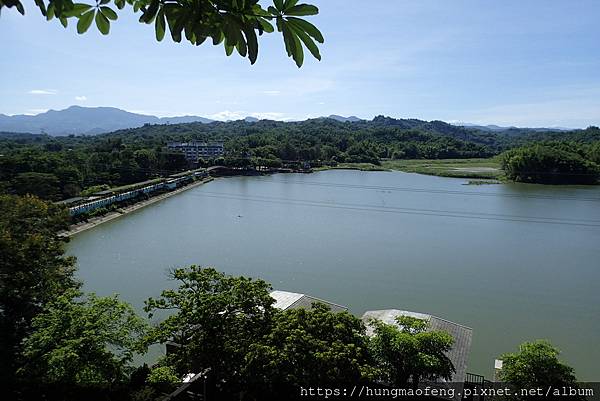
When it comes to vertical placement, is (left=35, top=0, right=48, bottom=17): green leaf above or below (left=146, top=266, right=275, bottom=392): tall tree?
above

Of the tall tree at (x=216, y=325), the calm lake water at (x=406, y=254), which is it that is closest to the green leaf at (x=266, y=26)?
the tall tree at (x=216, y=325)

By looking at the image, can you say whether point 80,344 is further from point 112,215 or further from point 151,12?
point 112,215

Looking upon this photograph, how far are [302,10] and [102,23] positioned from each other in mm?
357

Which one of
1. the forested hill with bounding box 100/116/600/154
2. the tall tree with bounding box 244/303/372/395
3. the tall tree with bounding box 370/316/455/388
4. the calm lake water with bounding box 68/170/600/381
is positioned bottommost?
the calm lake water with bounding box 68/170/600/381

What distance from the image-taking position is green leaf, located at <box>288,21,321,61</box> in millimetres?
590

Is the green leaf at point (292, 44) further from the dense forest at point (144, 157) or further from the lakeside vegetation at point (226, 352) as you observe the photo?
the dense forest at point (144, 157)

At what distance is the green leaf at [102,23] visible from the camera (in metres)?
0.69

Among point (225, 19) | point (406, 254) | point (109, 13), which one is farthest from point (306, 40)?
point (406, 254)

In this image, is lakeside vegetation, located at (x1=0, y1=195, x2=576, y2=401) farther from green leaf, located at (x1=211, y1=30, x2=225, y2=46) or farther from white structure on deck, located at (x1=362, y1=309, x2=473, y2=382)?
green leaf, located at (x1=211, y1=30, x2=225, y2=46)

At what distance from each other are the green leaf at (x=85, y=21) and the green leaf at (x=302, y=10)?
340 millimetres

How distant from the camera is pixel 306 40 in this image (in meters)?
0.60

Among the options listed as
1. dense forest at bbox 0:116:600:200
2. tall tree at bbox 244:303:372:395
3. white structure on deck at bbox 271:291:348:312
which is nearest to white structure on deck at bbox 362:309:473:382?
white structure on deck at bbox 271:291:348:312

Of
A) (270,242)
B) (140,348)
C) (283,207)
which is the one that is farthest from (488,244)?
(140,348)

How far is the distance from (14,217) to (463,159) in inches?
1652
